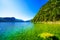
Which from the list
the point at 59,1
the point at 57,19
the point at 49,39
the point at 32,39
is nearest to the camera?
the point at 49,39

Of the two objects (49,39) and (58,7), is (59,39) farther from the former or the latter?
(58,7)

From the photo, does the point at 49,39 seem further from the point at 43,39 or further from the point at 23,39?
the point at 23,39

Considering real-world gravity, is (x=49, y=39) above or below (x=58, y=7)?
below

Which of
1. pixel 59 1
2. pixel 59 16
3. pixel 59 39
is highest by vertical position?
pixel 59 1

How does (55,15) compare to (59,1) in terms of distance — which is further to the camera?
(55,15)

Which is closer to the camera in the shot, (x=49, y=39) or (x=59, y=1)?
(x=49, y=39)

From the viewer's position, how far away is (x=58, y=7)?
91750mm

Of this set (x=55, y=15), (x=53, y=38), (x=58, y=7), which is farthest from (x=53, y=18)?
(x=53, y=38)

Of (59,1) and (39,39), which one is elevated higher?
(59,1)

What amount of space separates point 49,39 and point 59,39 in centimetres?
152

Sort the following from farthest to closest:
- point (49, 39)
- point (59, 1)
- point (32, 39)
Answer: point (59, 1) → point (32, 39) → point (49, 39)

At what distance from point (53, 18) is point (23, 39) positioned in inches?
3156

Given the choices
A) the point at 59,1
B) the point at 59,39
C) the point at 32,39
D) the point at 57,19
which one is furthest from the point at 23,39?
the point at 57,19

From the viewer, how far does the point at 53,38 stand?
20.9 metres
